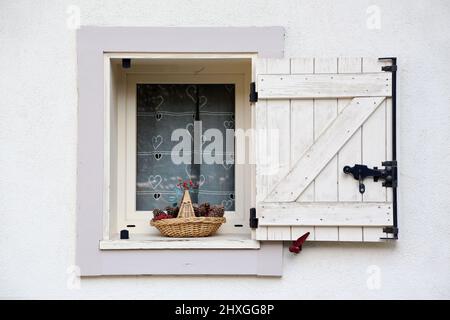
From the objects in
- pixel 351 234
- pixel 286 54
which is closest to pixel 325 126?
pixel 286 54

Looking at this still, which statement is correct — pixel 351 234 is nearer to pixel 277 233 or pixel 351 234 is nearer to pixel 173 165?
pixel 277 233

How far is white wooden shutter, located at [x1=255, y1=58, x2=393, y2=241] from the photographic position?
461cm

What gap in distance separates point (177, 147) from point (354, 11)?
59.8 inches

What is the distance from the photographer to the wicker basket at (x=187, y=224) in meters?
4.78

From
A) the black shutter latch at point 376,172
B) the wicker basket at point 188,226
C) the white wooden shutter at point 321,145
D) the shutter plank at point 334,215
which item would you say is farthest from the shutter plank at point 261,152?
the black shutter latch at point 376,172

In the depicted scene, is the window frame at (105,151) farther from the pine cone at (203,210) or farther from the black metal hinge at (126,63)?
the pine cone at (203,210)

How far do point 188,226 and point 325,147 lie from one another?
39.9 inches

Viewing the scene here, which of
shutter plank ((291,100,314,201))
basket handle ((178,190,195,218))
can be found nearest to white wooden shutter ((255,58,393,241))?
shutter plank ((291,100,314,201))

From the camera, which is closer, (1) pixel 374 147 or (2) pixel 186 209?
(1) pixel 374 147

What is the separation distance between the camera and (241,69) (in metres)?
5.22

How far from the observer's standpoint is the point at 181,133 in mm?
5230

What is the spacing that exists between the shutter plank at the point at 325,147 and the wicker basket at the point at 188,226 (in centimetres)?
50
